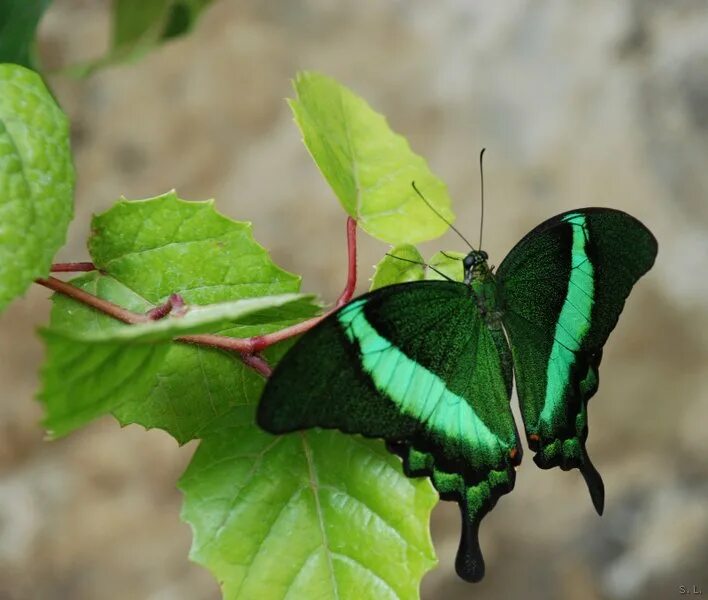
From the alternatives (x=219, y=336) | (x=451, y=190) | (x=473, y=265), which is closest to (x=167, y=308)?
(x=219, y=336)

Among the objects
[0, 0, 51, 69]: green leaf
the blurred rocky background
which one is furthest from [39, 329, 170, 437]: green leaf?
the blurred rocky background

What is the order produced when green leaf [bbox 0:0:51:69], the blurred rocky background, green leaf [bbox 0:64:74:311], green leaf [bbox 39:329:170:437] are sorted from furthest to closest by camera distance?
1. the blurred rocky background
2. green leaf [bbox 0:0:51:69]
3. green leaf [bbox 0:64:74:311]
4. green leaf [bbox 39:329:170:437]

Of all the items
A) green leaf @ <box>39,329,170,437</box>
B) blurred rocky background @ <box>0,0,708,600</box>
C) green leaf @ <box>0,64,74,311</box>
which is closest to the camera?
green leaf @ <box>39,329,170,437</box>

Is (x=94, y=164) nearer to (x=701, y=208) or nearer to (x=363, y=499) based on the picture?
(x=701, y=208)

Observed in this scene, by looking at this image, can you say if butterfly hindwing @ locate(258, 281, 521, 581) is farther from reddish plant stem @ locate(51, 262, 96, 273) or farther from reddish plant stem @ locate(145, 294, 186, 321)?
reddish plant stem @ locate(51, 262, 96, 273)

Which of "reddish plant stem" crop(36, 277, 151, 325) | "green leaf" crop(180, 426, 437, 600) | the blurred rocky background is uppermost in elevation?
"reddish plant stem" crop(36, 277, 151, 325)

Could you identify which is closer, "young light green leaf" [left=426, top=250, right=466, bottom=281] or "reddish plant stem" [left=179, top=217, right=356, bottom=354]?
"reddish plant stem" [left=179, top=217, right=356, bottom=354]

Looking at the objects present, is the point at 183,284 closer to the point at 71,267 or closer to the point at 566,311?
the point at 71,267

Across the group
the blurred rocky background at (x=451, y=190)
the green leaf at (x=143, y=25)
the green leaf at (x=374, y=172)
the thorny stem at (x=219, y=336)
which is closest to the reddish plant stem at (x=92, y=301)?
the thorny stem at (x=219, y=336)

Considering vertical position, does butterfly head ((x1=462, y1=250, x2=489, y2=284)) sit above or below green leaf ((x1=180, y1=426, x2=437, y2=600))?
above
